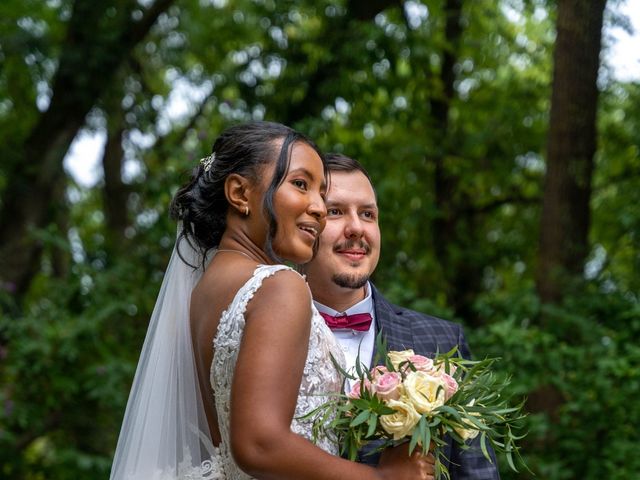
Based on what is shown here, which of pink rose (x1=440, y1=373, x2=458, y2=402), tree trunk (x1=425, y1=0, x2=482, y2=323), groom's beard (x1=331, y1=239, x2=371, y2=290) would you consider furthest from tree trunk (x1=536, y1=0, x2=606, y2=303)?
pink rose (x1=440, y1=373, x2=458, y2=402)

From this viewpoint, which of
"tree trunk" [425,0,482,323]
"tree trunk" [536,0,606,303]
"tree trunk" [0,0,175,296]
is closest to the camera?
"tree trunk" [536,0,606,303]

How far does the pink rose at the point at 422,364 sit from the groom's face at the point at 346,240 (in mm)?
1142

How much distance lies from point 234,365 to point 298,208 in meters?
0.47

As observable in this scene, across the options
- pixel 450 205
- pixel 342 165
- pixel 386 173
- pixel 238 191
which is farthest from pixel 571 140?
pixel 238 191

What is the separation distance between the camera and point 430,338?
3818 millimetres

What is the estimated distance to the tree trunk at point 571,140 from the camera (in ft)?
24.4

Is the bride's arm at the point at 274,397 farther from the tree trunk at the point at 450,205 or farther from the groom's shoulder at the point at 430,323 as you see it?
the tree trunk at the point at 450,205

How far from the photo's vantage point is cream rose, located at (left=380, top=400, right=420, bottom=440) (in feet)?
8.36

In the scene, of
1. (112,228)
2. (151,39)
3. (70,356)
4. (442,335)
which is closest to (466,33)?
(151,39)

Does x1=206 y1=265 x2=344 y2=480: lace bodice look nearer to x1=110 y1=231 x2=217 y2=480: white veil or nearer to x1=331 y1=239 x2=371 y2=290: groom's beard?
x1=110 y1=231 x2=217 y2=480: white veil

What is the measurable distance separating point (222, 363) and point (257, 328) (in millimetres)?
210

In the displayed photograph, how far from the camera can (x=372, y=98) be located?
9.20 meters

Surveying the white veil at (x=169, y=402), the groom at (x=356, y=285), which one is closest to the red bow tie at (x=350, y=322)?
the groom at (x=356, y=285)

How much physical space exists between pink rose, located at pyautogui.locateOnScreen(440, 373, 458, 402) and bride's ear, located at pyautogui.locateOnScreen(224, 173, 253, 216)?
706 mm
